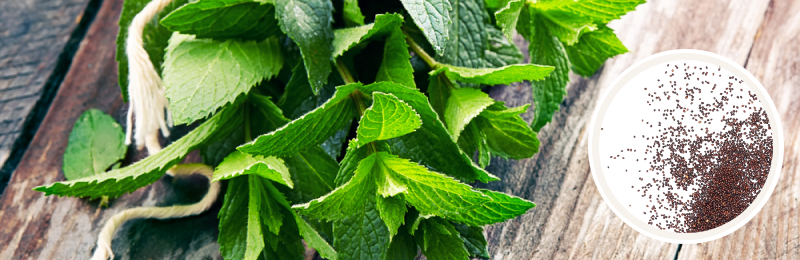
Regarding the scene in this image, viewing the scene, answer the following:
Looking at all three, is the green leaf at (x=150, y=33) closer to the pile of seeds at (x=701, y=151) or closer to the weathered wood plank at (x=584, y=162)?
the weathered wood plank at (x=584, y=162)

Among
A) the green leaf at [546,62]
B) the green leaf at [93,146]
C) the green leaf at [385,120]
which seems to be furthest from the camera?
the green leaf at [93,146]

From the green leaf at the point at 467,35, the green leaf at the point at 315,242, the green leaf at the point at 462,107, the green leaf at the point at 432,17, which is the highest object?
the green leaf at the point at 432,17

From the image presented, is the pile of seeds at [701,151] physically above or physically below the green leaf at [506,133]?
below

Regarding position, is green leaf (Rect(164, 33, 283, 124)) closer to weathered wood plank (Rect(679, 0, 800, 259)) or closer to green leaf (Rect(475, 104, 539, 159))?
green leaf (Rect(475, 104, 539, 159))

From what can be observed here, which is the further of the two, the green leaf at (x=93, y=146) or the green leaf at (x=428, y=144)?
the green leaf at (x=93, y=146)

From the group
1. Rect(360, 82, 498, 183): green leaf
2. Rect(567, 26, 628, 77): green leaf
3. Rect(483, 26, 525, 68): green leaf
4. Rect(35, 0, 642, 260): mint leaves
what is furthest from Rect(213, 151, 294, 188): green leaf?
Rect(567, 26, 628, 77): green leaf

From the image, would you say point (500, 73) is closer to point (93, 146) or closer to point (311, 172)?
point (311, 172)

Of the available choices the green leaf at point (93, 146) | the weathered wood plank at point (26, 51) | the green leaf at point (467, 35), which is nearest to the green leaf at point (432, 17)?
the green leaf at point (467, 35)
